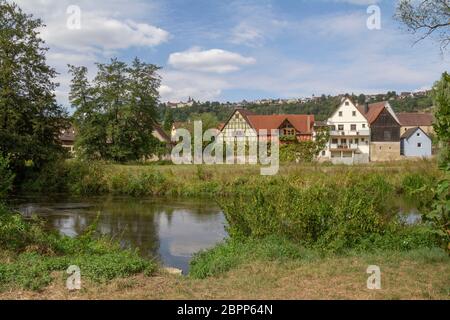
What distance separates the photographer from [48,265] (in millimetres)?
7496

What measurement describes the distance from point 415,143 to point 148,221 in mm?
61785

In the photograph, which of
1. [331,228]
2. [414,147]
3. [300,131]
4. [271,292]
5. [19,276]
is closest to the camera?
[271,292]

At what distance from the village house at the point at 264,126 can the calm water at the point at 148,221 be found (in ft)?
124

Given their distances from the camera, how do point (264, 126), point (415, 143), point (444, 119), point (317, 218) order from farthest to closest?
point (415, 143) < point (264, 126) < point (317, 218) < point (444, 119)

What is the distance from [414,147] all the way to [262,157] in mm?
37693

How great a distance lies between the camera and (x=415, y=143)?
71.3m

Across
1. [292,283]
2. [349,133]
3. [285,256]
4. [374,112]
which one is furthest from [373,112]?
[292,283]

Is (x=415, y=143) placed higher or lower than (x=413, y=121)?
lower

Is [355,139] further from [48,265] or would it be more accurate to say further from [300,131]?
[48,265]

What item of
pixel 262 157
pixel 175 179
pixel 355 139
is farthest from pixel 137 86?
pixel 355 139

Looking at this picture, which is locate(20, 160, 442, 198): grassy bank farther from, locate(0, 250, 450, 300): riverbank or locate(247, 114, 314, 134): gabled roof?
locate(247, 114, 314, 134): gabled roof

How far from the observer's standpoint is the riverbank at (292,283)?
6.02m

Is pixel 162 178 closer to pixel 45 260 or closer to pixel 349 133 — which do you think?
pixel 45 260

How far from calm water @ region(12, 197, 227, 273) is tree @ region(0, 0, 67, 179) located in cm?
640
